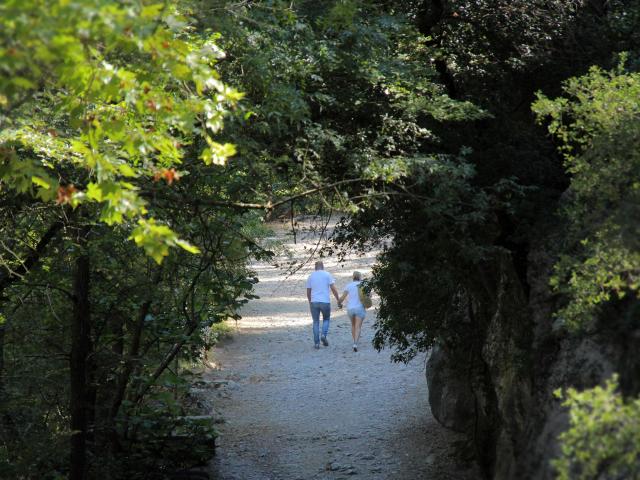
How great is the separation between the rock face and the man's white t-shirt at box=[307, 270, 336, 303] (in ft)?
18.2

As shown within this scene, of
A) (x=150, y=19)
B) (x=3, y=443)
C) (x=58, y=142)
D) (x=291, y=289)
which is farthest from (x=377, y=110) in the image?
(x=291, y=289)

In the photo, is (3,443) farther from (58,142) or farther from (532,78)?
(532,78)

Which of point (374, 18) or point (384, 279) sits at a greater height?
point (374, 18)

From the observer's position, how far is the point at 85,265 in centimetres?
864

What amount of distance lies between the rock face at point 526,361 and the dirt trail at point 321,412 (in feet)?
4.47

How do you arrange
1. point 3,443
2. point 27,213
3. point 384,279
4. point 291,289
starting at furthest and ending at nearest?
point 291,289 → point 384,279 → point 3,443 → point 27,213

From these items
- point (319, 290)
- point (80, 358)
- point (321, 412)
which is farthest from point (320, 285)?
point (80, 358)

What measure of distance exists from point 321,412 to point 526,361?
A: 23.8 ft

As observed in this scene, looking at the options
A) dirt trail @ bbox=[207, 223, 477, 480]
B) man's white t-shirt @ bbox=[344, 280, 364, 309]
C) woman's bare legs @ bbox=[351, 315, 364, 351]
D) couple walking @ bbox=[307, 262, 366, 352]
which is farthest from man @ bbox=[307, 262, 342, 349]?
dirt trail @ bbox=[207, 223, 477, 480]

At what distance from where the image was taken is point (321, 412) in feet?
47.6

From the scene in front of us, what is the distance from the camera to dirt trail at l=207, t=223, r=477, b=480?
39.3 ft

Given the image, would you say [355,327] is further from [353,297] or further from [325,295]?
[325,295]

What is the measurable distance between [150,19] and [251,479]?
27.4 ft

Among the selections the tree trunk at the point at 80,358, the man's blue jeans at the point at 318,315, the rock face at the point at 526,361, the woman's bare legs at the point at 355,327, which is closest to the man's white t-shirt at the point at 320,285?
the man's blue jeans at the point at 318,315
